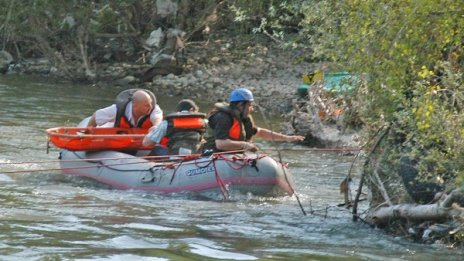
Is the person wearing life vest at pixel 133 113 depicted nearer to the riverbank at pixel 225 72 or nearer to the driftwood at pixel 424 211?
the driftwood at pixel 424 211

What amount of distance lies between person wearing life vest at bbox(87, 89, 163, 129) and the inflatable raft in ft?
1.63

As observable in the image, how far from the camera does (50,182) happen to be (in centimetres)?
1455

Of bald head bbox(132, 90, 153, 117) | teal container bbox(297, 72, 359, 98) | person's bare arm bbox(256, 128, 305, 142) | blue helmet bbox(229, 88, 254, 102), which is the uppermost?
teal container bbox(297, 72, 359, 98)

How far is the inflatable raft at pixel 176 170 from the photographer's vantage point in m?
13.0

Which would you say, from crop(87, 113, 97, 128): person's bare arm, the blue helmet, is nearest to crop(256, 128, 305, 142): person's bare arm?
the blue helmet

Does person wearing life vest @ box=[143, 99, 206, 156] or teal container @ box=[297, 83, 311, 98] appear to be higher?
person wearing life vest @ box=[143, 99, 206, 156]

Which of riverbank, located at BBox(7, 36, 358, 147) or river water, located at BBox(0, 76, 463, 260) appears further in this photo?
riverbank, located at BBox(7, 36, 358, 147)

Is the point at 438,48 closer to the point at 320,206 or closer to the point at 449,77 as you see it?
the point at 449,77

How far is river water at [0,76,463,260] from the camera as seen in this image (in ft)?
31.8

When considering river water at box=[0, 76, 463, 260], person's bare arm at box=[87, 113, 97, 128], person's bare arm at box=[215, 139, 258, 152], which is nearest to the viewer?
river water at box=[0, 76, 463, 260]

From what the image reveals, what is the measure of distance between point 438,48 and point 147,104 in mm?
5597

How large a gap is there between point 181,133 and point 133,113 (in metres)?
1.26

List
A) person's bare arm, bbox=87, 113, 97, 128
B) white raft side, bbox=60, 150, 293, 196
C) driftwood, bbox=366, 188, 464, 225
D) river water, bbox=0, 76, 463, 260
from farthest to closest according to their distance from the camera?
person's bare arm, bbox=87, 113, 97, 128 → white raft side, bbox=60, 150, 293, 196 → river water, bbox=0, 76, 463, 260 → driftwood, bbox=366, 188, 464, 225

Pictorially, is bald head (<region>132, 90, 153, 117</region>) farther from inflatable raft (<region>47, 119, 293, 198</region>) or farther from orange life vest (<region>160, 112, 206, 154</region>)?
orange life vest (<region>160, 112, 206, 154</region>)
